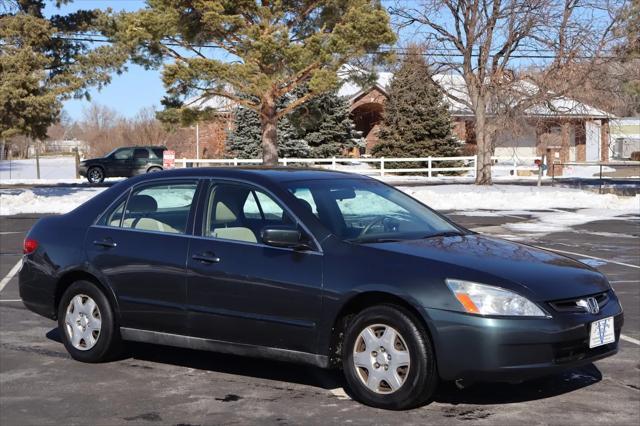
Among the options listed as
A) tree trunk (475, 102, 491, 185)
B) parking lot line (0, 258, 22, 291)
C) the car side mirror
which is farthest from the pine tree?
the car side mirror

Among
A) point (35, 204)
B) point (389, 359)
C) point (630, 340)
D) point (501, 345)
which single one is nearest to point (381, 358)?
point (389, 359)

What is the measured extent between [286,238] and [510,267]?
1.48 m

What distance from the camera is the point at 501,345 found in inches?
204

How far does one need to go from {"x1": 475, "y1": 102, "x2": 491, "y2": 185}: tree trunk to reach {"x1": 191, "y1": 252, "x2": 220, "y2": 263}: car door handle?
27458 mm

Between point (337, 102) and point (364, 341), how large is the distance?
148 feet

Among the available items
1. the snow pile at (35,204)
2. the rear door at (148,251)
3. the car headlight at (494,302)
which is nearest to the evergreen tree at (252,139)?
the snow pile at (35,204)

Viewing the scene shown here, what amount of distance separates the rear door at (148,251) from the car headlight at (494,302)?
2.16 meters

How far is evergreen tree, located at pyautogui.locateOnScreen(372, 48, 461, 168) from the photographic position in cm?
4728

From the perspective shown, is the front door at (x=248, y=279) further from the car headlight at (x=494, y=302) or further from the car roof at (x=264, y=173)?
the car headlight at (x=494, y=302)

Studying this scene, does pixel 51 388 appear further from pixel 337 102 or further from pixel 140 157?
pixel 337 102

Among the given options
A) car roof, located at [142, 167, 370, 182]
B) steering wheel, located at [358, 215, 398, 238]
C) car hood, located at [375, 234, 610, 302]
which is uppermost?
car roof, located at [142, 167, 370, 182]

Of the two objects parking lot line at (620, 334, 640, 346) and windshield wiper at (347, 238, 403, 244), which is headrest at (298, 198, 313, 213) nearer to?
windshield wiper at (347, 238, 403, 244)

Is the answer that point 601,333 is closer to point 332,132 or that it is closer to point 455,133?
point 332,132

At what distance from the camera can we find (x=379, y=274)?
5539mm
